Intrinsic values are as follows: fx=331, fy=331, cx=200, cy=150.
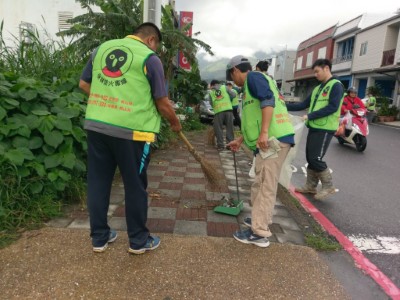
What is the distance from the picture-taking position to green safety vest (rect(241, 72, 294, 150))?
3.08 metres

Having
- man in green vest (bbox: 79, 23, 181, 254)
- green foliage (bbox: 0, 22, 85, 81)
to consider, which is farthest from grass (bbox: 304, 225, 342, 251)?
green foliage (bbox: 0, 22, 85, 81)

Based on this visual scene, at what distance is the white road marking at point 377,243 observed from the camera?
3.30 metres

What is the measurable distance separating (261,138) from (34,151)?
2433mm

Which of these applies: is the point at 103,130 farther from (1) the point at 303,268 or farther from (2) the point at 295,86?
(2) the point at 295,86

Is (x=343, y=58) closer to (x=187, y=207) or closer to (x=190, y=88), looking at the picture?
(x=190, y=88)

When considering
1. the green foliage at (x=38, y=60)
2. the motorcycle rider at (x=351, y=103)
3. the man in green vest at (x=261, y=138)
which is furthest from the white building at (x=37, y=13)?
the man in green vest at (x=261, y=138)

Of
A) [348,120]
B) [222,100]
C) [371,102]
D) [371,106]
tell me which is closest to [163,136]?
[222,100]

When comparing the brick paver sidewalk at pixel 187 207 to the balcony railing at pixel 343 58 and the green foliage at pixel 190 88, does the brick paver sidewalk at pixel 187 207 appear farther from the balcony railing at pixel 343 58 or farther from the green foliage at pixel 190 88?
the balcony railing at pixel 343 58

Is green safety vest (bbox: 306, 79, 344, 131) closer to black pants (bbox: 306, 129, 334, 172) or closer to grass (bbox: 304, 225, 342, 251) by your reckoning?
black pants (bbox: 306, 129, 334, 172)

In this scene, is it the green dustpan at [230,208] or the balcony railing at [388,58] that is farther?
the balcony railing at [388,58]

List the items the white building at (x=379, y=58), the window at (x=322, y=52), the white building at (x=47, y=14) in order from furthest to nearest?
the window at (x=322, y=52), the white building at (x=379, y=58), the white building at (x=47, y=14)

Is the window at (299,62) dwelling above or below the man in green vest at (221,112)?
above

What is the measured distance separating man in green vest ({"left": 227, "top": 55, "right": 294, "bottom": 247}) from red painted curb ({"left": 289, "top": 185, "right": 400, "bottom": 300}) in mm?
855

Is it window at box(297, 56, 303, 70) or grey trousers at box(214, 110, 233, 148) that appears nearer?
grey trousers at box(214, 110, 233, 148)
